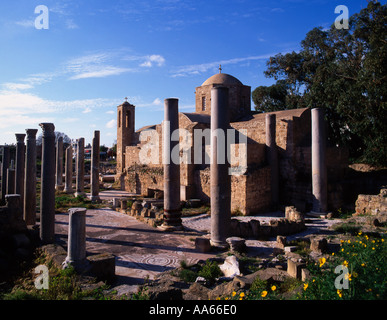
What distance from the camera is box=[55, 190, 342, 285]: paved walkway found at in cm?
655

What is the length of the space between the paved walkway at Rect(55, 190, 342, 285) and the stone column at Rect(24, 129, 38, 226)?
1.06 metres

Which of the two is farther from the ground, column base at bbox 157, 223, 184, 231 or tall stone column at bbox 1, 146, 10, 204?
tall stone column at bbox 1, 146, 10, 204

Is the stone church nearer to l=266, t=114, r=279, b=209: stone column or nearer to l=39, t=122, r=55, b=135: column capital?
l=266, t=114, r=279, b=209: stone column

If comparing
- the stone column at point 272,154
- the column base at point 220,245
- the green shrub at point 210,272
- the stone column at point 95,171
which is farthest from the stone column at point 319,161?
the stone column at point 95,171

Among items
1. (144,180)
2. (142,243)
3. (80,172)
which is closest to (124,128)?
(144,180)

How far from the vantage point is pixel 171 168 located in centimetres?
991

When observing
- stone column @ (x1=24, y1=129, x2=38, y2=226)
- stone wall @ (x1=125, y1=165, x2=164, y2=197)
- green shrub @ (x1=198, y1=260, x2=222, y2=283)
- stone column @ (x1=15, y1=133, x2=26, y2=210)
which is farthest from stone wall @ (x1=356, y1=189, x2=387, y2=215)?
stone column @ (x1=15, y1=133, x2=26, y2=210)

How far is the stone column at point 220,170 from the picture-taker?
772 cm

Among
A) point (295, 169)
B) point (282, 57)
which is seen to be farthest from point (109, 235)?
point (282, 57)

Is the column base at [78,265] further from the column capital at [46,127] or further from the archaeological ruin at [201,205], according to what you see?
the column capital at [46,127]

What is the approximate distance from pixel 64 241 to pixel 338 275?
6916 millimetres
